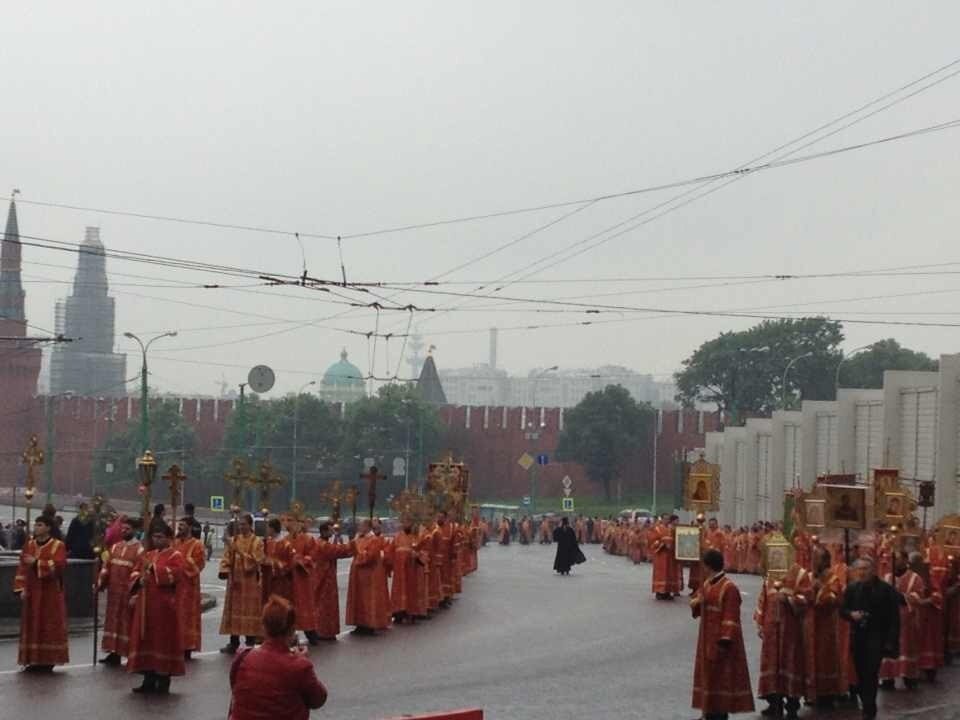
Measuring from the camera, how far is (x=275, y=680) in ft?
30.4

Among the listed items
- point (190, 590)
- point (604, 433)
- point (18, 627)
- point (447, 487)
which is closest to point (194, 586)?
point (190, 590)

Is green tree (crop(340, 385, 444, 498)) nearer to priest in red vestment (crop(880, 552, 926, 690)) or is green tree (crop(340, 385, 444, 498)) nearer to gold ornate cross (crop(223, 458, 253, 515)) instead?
gold ornate cross (crop(223, 458, 253, 515))

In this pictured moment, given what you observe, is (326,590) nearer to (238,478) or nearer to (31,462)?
(238,478)

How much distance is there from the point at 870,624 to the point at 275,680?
8.15 metres

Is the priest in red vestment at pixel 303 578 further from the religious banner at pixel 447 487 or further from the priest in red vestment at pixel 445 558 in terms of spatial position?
the religious banner at pixel 447 487

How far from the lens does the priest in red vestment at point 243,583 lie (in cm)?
2048

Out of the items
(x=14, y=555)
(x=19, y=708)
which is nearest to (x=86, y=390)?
(x=14, y=555)

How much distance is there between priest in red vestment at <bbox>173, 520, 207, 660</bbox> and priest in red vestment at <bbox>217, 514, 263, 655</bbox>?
0.57 m

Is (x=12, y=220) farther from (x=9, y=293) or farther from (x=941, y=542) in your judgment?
(x=941, y=542)

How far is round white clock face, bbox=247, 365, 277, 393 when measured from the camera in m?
52.9

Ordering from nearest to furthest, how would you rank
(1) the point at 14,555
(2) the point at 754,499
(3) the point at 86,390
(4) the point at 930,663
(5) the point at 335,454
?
(4) the point at 930,663
(1) the point at 14,555
(2) the point at 754,499
(5) the point at 335,454
(3) the point at 86,390

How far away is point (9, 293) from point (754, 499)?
63.0 m

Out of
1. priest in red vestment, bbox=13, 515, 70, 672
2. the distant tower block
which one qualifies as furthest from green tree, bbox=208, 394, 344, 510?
the distant tower block

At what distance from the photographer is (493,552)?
61.0 m
